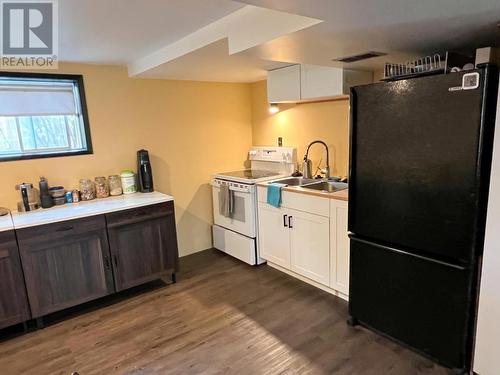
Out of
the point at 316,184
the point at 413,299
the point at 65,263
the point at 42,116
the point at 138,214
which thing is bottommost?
the point at 413,299

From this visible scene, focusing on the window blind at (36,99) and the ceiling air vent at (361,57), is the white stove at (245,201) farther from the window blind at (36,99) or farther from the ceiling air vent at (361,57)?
the window blind at (36,99)

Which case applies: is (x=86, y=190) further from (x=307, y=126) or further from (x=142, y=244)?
(x=307, y=126)

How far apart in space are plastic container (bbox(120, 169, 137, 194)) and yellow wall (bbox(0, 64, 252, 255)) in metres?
0.12

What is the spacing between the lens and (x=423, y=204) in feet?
6.42

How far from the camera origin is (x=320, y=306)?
2779mm

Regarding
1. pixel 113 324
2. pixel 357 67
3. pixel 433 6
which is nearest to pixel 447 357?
pixel 433 6

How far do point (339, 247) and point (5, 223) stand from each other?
2.61 meters

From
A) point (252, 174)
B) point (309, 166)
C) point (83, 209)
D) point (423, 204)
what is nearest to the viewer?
point (423, 204)

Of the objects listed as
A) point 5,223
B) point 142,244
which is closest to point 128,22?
point 5,223

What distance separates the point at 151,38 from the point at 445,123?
2.02 m

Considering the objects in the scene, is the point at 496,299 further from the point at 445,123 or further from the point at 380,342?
the point at 445,123

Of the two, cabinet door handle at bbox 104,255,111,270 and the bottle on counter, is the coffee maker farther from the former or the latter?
cabinet door handle at bbox 104,255,111,270

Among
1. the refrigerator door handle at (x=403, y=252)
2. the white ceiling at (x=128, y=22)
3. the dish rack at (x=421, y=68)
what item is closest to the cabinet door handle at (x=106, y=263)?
the white ceiling at (x=128, y=22)

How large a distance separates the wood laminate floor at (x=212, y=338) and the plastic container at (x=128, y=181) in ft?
3.37
